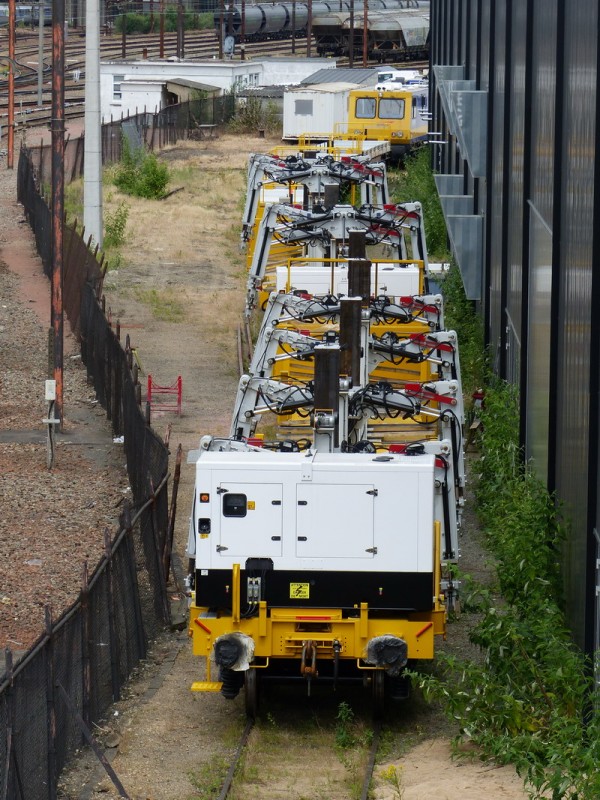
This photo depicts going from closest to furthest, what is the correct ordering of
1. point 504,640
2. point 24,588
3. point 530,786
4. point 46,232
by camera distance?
1. point 530,786
2. point 504,640
3. point 24,588
4. point 46,232

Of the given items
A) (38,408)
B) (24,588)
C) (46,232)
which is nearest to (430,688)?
(24,588)

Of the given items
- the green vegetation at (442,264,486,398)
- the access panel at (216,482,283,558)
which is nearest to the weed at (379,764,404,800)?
the access panel at (216,482,283,558)

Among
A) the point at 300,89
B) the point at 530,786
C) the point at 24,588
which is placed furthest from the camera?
the point at 300,89

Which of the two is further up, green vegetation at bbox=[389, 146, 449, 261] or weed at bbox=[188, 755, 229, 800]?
green vegetation at bbox=[389, 146, 449, 261]

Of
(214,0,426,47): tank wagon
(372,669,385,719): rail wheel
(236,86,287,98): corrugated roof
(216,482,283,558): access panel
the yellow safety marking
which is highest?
(214,0,426,47): tank wagon

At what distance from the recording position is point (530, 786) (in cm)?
1148

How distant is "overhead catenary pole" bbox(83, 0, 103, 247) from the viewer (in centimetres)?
3403

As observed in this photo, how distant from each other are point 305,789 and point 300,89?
53.8 metres

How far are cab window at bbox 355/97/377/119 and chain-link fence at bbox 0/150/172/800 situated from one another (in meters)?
37.3

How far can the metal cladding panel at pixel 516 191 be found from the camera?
23312 millimetres

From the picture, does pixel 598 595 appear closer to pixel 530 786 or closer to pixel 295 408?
pixel 530 786

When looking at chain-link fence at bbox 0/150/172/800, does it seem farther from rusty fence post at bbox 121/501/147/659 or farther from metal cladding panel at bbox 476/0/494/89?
metal cladding panel at bbox 476/0/494/89

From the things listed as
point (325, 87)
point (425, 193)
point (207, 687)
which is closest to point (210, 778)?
point (207, 687)

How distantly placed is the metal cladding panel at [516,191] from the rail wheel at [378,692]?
31.0ft
